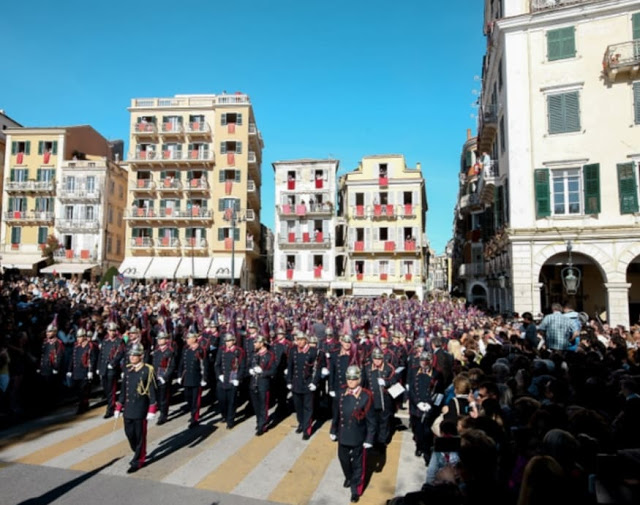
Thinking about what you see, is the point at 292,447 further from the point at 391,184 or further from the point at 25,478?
the point at 391,184

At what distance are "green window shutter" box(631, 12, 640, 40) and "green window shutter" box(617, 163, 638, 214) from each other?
17.7 ft

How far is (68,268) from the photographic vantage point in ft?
129

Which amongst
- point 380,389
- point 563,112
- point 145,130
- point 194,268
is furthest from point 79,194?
point 380,389

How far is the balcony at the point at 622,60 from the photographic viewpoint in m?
17.7

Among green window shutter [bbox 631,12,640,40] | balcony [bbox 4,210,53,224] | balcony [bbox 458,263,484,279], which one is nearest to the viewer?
green window shutter [bbox 631,12,640,40]

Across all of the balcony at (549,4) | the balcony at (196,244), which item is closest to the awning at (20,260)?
the balcony at (196,244)

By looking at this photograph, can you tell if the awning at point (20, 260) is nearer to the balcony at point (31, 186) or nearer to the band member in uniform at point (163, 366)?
the balcony at point (31, 186)

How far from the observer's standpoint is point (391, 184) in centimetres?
4100

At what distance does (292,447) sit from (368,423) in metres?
2.33

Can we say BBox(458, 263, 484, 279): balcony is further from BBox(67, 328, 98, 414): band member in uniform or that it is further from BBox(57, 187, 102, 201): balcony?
BBox(57, 187, 102, 201): balcony

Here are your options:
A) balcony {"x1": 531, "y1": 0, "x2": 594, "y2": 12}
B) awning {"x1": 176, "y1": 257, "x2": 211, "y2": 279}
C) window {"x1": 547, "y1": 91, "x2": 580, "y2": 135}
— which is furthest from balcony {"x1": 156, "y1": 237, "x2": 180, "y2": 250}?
balcony {"x1": 531, "y1": 0, "x2": 594, "y2": 12}

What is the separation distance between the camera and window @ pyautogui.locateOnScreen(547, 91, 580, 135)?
1870 centimetres

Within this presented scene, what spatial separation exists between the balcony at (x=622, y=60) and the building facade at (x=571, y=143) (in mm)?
41

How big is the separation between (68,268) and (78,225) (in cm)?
417
